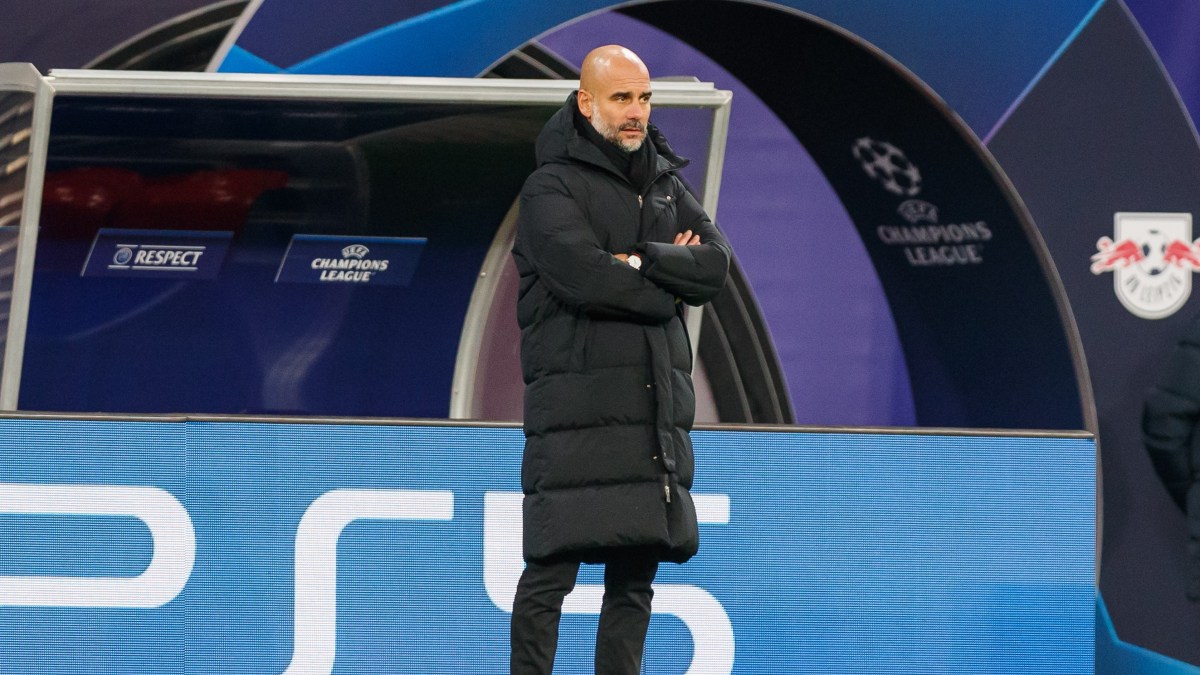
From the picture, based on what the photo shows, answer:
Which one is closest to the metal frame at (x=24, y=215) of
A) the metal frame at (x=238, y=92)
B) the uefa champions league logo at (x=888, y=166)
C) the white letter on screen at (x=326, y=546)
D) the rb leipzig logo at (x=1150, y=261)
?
the metal frame at (x=238, y=92)

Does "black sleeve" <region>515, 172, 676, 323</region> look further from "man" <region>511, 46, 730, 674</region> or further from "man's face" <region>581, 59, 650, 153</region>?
"man's face" <region>581, 59, 650, 153</region>

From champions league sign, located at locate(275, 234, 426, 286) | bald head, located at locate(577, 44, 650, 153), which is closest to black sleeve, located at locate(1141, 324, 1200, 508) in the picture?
champions league sign, located at locate(275, 234, 426, 286)

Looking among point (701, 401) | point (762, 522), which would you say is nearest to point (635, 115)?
point (762, 522)

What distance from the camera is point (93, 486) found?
423 cm

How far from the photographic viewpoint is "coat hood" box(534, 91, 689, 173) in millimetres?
3328

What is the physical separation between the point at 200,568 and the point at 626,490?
146 centimetres

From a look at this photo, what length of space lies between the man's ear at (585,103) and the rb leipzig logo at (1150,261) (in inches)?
109

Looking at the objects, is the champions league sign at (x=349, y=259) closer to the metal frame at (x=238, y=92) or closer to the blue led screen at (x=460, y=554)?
the metal frame at (x=238, y=92)

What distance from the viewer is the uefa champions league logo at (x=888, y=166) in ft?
18.1

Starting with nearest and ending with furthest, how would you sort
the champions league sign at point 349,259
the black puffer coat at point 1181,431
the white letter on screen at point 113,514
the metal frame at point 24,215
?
the white letter on screen at point 113,514
the metal frame at point 24,215
the champions league sign at point 349,259
the black puffer coat at point 1181,431

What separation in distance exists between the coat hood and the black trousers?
2.58ft

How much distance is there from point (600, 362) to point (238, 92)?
1822 mm

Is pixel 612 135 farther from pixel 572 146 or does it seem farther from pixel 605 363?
pixel 605 363

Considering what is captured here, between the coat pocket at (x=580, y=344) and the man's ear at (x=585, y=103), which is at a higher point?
the man's ear at (x=585, y=103)
